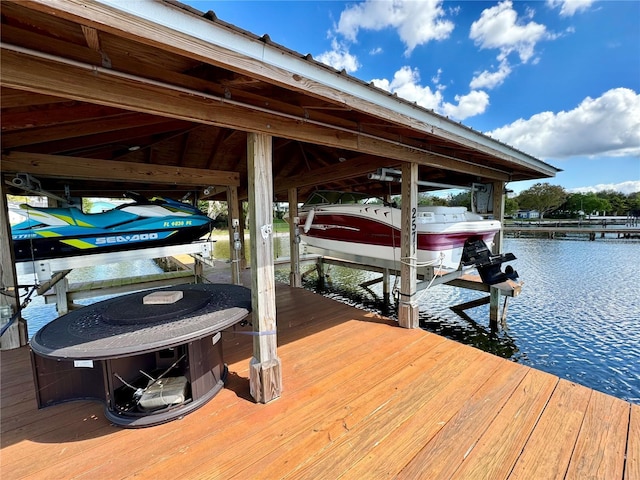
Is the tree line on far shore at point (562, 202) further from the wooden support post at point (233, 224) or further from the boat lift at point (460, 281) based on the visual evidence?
the wooden support post at point (233, 224)

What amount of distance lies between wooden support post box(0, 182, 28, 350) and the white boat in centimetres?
445

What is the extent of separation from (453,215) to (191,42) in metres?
4.48

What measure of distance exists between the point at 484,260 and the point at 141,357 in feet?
16.7

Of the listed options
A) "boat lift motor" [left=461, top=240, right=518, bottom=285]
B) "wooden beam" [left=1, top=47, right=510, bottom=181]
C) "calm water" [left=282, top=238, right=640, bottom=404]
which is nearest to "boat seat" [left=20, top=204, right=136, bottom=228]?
"wooden beam" [left=1, top=47, right=510, bottom=181]

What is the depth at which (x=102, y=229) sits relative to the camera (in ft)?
10.6

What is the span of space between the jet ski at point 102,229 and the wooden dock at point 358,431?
128 centimetres

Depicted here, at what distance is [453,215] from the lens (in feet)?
15.0

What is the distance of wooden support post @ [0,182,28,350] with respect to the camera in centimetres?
281

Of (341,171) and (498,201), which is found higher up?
(341,171)

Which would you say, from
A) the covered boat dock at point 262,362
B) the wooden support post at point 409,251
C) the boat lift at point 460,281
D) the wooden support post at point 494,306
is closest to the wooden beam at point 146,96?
the covered boat dock at point 262,362

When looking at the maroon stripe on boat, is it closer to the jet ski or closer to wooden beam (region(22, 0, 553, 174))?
wooden beam (region(22, 0, 553, 174))

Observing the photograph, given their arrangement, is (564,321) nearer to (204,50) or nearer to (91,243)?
(204,50)

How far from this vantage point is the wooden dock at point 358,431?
1604mm

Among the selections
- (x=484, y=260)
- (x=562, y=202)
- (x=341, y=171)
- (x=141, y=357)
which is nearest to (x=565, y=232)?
(x=484, y=260)
